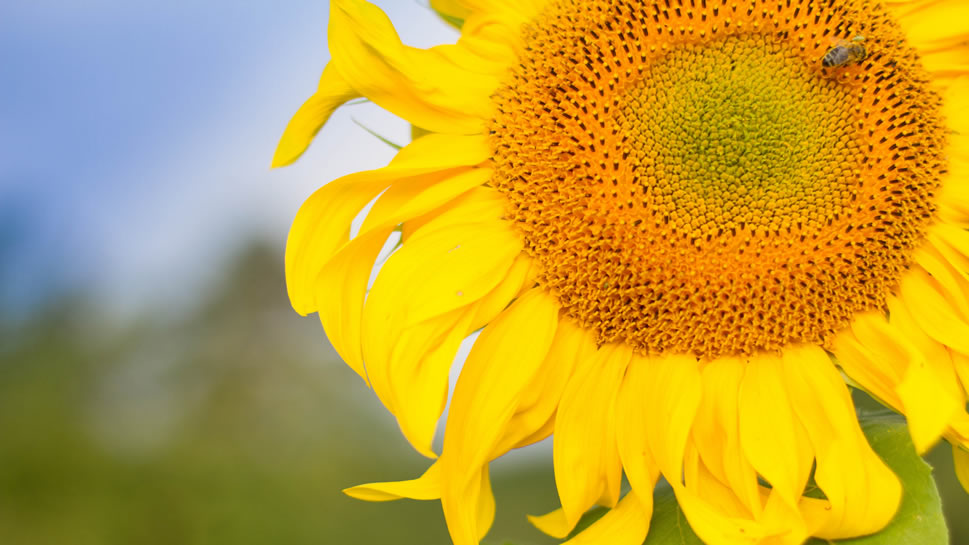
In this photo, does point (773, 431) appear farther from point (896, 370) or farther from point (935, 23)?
point (935, 23)

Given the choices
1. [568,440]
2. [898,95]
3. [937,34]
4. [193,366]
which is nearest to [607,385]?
[568,440]

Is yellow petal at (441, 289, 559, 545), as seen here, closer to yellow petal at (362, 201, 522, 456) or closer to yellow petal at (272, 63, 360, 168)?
yellow petal at (362, 201, 522, 456)

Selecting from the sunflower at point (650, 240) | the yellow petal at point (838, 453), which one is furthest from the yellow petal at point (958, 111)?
the yellow petal at point (838, 453)

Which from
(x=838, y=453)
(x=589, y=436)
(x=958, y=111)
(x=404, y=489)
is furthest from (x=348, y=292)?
(x=958, y=111)

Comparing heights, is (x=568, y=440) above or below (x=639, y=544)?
above

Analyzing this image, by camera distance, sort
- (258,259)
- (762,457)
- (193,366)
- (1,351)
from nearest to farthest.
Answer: (762,457) < (193,366) < (1,351) < (258,259)

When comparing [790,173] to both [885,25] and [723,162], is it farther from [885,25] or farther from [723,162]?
[885,25]

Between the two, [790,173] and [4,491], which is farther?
→ [4,491]

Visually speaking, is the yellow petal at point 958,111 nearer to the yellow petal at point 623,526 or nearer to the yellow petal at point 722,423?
the yellow petal at point 722,423
